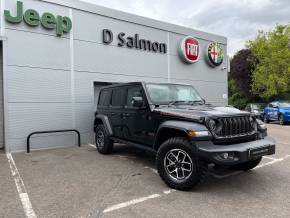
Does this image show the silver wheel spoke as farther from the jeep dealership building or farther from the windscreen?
the jeep dealership building

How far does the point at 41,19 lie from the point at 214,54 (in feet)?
29.7

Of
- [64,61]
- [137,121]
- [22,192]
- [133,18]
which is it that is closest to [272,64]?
[133,18]

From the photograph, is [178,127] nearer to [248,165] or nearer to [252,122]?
[252,122]

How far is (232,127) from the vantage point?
16.7ft

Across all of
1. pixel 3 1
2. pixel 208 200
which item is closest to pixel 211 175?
pixel 208 200

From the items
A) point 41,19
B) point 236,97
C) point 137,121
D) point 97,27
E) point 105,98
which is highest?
point 97,27

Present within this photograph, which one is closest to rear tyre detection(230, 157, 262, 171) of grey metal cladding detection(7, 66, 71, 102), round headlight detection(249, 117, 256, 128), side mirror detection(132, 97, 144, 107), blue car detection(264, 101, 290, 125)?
round headlight detection(249, 117, 256, 128)

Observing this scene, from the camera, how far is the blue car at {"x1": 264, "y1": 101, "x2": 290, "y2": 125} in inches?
690

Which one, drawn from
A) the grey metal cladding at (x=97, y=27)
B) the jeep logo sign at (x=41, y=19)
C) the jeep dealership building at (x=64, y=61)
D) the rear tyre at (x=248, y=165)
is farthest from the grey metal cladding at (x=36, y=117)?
the rear tyre at (x=248, y=165)

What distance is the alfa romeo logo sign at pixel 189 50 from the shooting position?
13.4 m

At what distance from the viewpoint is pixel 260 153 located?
4980 millimetres

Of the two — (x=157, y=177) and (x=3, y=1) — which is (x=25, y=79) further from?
(x=157, y=177)

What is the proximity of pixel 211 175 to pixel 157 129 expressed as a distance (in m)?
1.50

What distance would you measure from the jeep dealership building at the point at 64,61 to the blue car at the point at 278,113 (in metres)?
8.68
